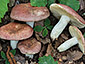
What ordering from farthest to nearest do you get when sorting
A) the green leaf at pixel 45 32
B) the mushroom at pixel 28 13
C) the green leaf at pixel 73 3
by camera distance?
A: the green leaf at pixel 45 32
the green leaf at pixel 73 3
the mushroom at pixel 28 13

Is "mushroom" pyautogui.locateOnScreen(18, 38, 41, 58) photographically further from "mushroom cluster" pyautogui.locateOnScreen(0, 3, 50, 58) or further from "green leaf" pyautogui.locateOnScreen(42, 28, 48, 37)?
"green leaf" pyautogui.locateOnScreen(42, 28, 48, 37)

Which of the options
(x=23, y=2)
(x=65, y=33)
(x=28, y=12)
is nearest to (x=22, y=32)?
(x=28, y=12)

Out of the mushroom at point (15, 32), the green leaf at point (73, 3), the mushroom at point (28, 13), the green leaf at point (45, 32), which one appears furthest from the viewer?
the green leaf at point (45, 32)

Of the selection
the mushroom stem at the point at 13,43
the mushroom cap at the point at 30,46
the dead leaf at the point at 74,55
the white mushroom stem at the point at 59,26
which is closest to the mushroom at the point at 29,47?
the mushroom cap at the point at 30,46

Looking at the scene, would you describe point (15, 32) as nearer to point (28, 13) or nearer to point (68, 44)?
point (28, 13)

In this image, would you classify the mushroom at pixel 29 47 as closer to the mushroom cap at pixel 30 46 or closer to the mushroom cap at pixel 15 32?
the mushroom cap at pixel 30 46

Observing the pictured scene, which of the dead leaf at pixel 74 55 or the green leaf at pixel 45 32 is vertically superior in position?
the green leaf at pixel 45 32

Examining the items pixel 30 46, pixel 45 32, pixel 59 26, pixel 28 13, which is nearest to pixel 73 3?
pixel 59 26
